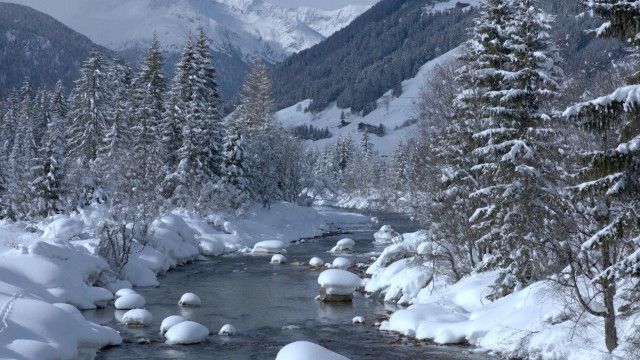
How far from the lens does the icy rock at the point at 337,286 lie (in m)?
29.7

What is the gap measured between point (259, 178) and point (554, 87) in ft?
140

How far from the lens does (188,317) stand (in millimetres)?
25234

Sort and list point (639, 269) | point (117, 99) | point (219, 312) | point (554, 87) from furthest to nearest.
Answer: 1. point (117, 99)
2. point (219, 312)
3. point (554, 87)
4. point (639, 269)

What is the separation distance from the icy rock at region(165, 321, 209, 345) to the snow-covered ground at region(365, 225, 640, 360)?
7003 mm

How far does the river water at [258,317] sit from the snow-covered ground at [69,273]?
978 millimetres

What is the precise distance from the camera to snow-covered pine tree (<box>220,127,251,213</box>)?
5528cm

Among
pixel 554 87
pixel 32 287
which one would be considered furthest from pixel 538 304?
pixel 32 287

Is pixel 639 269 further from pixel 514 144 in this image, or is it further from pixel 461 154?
pixel 461 154

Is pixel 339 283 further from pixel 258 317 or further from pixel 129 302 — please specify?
pixel 129 302

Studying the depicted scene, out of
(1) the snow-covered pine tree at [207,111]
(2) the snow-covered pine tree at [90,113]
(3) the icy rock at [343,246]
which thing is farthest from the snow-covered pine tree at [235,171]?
(2) the snow-covered pine tree at [90,113]

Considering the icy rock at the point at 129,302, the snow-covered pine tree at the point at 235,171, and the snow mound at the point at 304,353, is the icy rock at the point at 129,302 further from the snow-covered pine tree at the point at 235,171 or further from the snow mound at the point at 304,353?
the snow-covered pine tree at the point at 235,171

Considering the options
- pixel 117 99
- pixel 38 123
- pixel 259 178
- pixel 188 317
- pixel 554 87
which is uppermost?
pixel 38 123

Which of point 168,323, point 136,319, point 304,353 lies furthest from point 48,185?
point 304,353

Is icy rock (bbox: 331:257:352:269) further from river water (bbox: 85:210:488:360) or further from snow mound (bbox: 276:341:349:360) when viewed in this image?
snow mound (bbox: 276:341:349:360)
